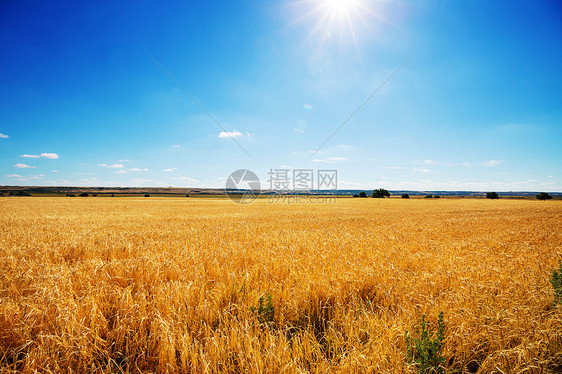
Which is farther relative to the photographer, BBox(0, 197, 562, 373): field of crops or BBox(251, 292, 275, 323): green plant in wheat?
BBox(251, 292, 275, 323): green plant in wheat

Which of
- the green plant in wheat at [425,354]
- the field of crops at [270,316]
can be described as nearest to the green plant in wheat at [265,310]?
the field of crops at [270,316]

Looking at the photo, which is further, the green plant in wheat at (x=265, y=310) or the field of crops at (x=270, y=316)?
the green plant in wheat at (x=265, y=310)

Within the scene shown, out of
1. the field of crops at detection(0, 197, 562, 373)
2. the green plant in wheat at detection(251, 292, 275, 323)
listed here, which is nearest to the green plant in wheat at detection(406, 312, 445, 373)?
the field of crops at detection(0, 197, 562, 373)

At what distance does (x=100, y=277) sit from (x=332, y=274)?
496 centimetres

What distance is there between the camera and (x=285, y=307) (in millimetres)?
3654

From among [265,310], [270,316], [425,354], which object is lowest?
[270,316]

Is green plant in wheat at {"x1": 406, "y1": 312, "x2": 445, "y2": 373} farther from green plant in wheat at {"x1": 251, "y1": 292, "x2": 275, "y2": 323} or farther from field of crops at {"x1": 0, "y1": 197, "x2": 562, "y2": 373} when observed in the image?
green plant in wheat at {"x1": 251, "y1": 292, "x2": 275, "y2": 323}

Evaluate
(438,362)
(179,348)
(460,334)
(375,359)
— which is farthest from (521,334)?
(179,348)

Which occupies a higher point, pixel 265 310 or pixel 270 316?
pixel 265 310

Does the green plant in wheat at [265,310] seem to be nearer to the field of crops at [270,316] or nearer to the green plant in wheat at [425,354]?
the field of crops at [270,316]

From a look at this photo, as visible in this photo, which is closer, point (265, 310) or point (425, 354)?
point (425, 354)

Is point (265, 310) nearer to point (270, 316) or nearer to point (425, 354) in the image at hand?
point (270, 316)

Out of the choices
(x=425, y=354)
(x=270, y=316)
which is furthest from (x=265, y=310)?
(x=425, y=354)

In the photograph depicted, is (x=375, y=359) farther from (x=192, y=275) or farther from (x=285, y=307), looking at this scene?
(x=192, y=275)
